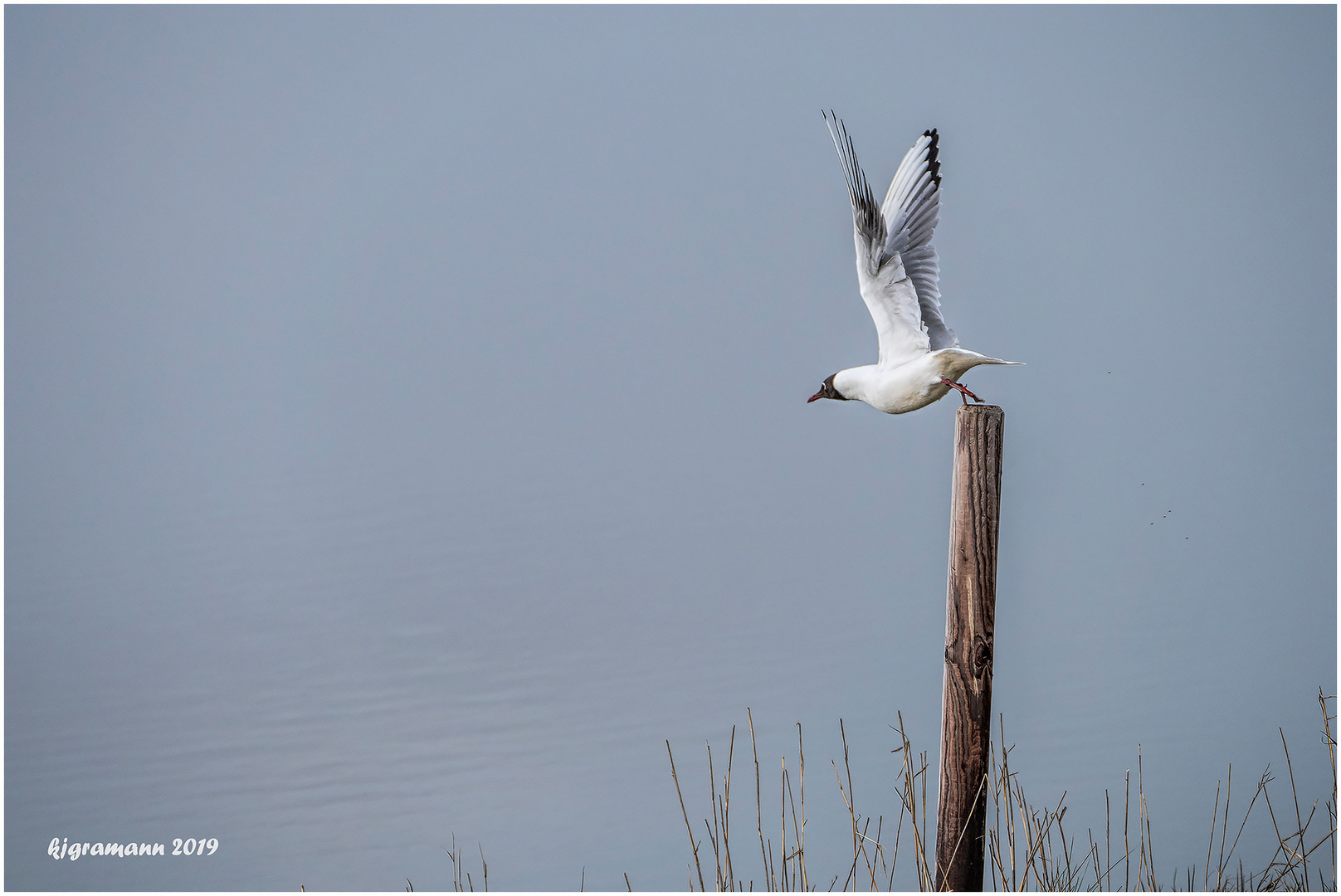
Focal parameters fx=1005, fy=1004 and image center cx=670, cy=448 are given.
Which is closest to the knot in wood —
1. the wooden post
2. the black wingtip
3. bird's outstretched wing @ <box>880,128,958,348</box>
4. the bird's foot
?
the wooden post

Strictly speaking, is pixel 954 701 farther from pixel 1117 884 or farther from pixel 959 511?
pixel 1117 884

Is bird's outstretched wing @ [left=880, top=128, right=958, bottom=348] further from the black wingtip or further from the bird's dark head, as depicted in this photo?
the bird's dark head

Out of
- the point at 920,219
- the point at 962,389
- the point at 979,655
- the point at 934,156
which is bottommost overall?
the point at 979,655

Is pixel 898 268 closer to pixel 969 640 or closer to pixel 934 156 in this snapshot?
pixel 934 156

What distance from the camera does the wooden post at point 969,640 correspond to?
61.8 inches

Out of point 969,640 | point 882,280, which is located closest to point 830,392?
point 882,280

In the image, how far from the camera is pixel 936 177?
208cm

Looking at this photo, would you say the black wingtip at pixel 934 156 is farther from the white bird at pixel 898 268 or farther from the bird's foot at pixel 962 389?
the bird's foot at pixel 962 389

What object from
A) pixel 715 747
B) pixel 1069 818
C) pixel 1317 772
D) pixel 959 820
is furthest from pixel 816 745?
pixel 959 820

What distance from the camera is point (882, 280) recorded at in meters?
2.09

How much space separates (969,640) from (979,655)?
0.03m

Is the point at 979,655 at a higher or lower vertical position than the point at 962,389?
lower

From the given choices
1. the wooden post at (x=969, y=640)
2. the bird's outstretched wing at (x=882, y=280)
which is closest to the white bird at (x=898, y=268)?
the bird's outstretched wing at (x=882, y=280)

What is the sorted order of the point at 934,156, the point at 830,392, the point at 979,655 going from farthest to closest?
the point at 830,392, the point at 934,156, the point at 979,655
